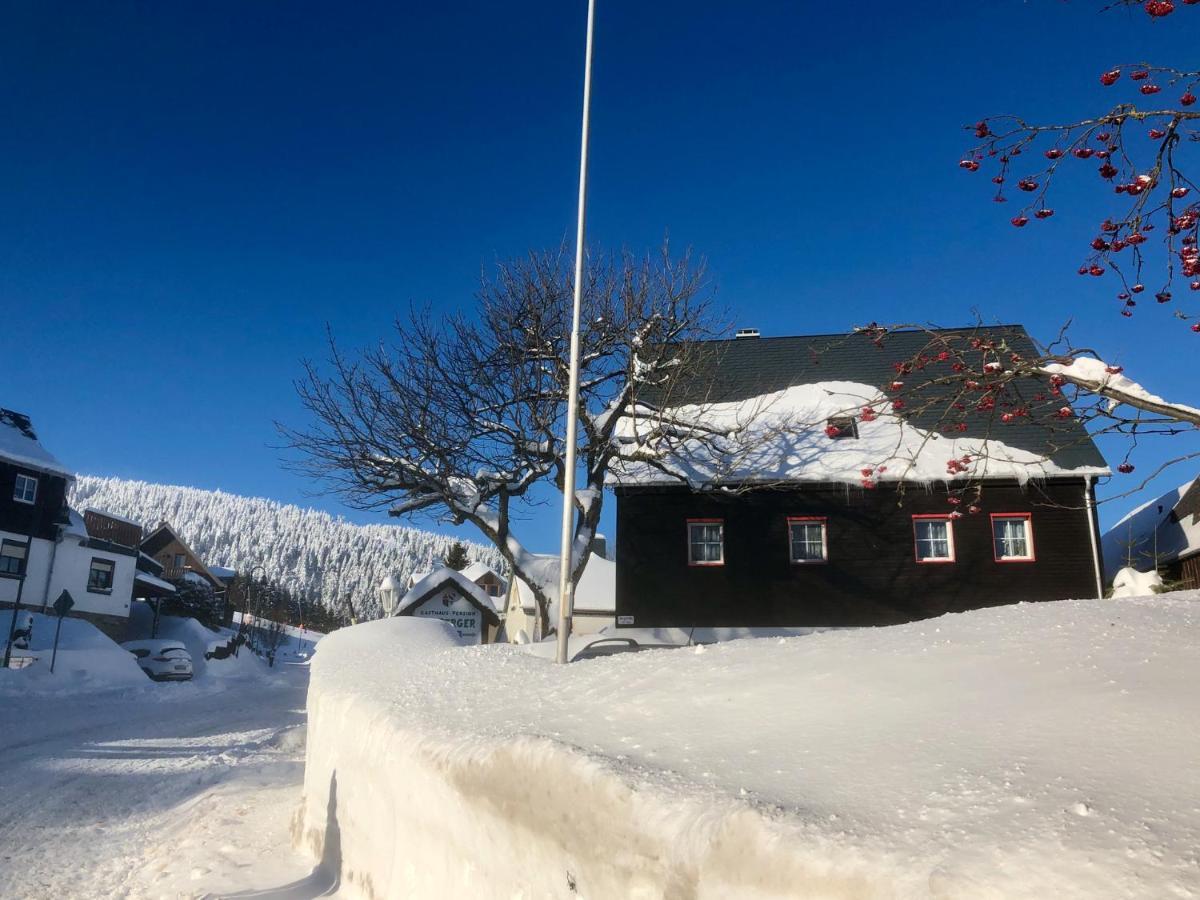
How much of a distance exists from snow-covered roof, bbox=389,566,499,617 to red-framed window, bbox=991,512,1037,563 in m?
14.3

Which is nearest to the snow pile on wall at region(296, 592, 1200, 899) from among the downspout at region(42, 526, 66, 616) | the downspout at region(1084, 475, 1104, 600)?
the downspout at region(1084, 475, 1104, 600)

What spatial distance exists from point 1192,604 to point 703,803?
169 inches

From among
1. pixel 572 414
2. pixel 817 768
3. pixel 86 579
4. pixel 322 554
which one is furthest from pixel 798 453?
pixel 322 554

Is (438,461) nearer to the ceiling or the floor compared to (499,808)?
nearer to the ceiling

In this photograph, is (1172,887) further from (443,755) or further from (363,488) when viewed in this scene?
(363,488)

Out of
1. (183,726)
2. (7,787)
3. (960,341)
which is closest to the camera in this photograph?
(960,341)

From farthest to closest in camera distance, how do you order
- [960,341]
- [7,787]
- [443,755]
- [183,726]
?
[183,726] → [7,787] → [960,341] → [443,755]

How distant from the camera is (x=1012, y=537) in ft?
72.0

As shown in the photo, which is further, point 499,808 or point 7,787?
point 7,787

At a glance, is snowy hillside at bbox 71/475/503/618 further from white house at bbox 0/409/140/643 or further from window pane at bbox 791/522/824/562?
window pane at bbox 791/522/824/562

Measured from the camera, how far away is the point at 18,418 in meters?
36.0

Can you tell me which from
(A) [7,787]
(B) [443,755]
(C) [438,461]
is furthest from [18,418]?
(B) [443,755]

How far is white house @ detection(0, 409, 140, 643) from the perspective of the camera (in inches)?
1299

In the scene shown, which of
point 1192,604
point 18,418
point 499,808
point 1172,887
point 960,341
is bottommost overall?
point 499,808
